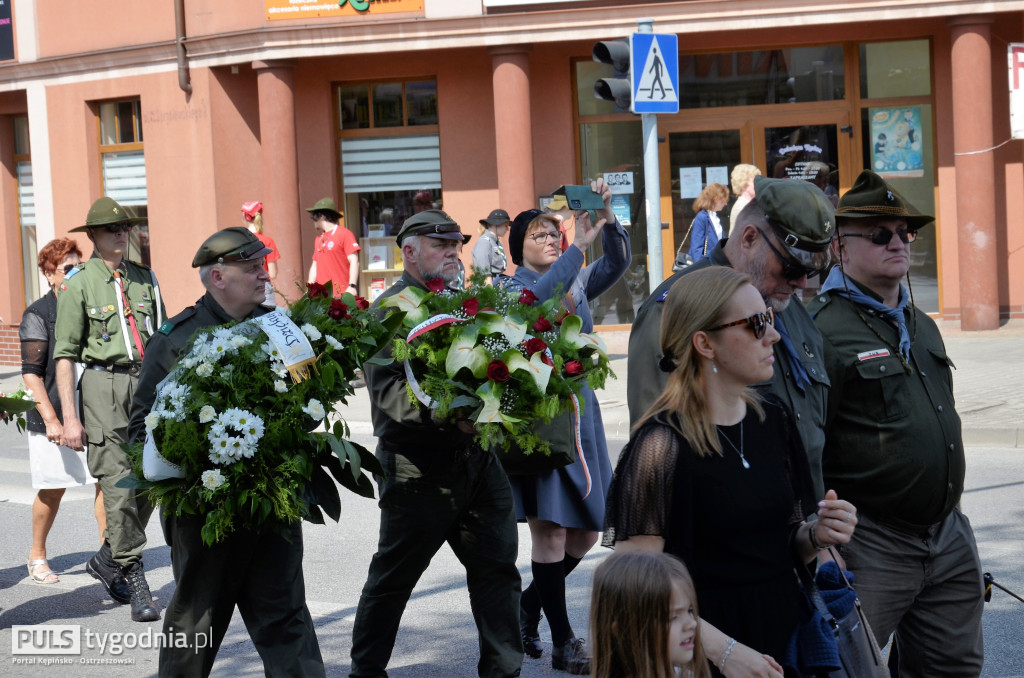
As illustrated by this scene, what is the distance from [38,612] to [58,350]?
145 cm

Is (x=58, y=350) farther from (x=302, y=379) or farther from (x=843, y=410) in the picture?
(x=843, y=410)

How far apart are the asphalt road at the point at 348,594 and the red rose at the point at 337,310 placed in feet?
6.25

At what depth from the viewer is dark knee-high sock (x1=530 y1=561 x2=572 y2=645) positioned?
5.78m

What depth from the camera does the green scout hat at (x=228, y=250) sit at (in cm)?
510

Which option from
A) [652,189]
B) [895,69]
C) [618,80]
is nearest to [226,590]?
[618,80]

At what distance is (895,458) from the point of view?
421 cm

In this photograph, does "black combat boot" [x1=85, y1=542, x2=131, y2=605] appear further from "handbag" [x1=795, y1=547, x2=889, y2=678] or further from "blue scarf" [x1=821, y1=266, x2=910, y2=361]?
"handbag" [x1=795, y1=547, x2=889, y2=678]

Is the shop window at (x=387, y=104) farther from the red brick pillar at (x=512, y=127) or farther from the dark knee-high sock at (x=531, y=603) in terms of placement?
the dark knee-high sock at (x=531, y=603)

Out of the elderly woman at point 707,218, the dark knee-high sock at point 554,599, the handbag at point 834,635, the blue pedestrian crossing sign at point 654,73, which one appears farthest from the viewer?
the elderly woman at point 707,218

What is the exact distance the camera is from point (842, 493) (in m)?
4.30

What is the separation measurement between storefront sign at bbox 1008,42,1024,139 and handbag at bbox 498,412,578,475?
11.3 m

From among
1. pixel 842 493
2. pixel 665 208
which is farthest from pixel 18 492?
pixel 665 208

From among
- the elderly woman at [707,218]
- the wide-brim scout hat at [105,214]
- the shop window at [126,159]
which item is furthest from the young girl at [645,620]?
the shop window at [126,159]

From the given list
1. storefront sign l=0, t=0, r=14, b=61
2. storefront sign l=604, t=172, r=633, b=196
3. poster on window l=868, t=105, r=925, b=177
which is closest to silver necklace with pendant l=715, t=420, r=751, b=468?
storefront sign l=604, t=172, r=633, b=196
